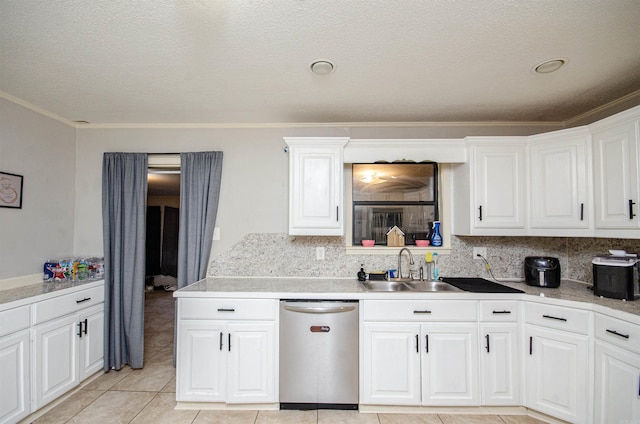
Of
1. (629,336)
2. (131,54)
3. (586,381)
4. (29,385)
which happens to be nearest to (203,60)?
(131,54)

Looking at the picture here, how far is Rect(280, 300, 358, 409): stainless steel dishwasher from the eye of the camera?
2107mm

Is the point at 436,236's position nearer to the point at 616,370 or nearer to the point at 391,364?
the point at 391,364

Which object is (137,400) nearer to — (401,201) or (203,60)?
(203,60)

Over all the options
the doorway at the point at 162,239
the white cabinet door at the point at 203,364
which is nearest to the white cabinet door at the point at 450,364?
the white cabinet door at the point at 203,364

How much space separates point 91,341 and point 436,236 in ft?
11.1

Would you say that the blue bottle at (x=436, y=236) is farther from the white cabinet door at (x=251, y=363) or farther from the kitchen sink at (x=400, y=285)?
the white cabinet door at (x=251, y=363)

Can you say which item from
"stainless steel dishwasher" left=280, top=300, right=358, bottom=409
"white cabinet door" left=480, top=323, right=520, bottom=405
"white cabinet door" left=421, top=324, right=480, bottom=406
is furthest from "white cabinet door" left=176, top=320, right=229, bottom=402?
"white cabinet door" left=480, top=323, right=520, bottom=405

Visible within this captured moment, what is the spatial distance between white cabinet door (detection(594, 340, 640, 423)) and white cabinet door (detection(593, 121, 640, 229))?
2.80ft

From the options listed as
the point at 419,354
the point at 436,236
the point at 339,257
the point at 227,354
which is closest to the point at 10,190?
the point at 227,354

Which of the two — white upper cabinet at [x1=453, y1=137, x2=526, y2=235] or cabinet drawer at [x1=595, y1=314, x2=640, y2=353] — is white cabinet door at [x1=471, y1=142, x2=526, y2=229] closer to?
white upper cabinet at [x1=453, y1=137, x2=526, y2=235]

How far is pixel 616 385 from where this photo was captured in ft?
5.54

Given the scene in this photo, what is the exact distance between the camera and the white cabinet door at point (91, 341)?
241cm

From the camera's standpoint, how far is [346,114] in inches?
104

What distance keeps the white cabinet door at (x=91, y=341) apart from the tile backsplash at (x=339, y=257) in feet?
3.49
